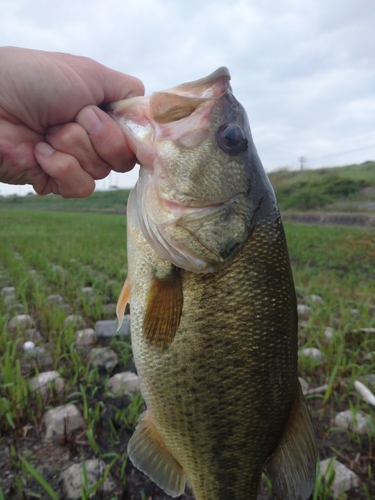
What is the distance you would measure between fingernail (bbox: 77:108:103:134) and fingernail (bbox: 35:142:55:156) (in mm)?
204

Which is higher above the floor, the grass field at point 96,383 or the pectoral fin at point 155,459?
the pectoral fin at point 155,459

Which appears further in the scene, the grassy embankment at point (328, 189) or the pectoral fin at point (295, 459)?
the grassy embankment at point (328, 189)

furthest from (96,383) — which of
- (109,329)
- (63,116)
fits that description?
(63,116)

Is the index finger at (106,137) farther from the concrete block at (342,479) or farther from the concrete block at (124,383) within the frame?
the concrete block at (342,479)

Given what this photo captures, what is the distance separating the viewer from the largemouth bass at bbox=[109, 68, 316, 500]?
4.36 feet

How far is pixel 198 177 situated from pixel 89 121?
516 millimetres

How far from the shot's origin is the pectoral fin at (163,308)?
134 cm

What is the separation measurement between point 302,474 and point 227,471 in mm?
250

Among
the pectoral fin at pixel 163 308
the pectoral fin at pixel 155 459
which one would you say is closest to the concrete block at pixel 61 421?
the pectoral fin at pixel 155 459

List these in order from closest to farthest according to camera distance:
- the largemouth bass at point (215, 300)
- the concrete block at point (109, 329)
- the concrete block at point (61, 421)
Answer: the largemouth bass at point (215, 300) < the concrete block at point (61, 421) < the concrete block at point (109, 329)

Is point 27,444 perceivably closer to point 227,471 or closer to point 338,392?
point 227,471

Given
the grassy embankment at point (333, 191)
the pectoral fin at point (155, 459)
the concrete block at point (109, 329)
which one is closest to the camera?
the pectoral fin at point (155, 459)

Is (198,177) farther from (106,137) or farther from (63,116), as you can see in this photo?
(63,116)

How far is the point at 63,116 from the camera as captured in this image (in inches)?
66.2
